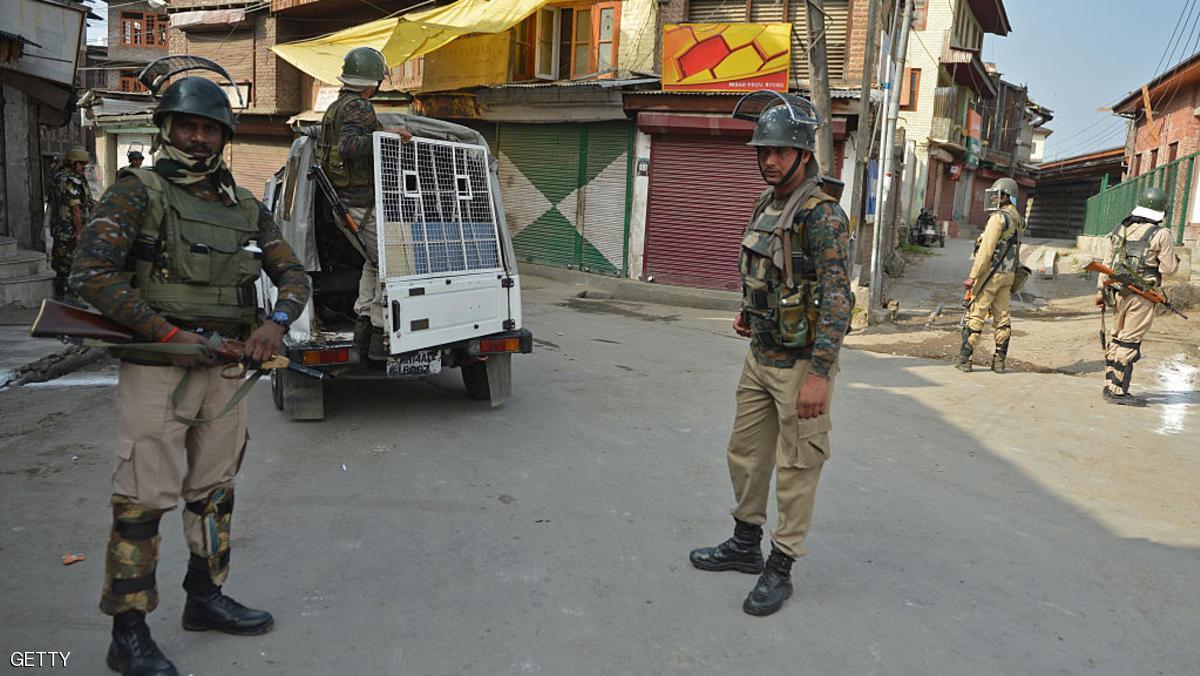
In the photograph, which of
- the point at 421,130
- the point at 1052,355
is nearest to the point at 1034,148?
the point at 1052,355

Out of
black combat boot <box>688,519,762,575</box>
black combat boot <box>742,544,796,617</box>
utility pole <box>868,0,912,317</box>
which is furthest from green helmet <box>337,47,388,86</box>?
utility pole <box>868,0,912,317</box>

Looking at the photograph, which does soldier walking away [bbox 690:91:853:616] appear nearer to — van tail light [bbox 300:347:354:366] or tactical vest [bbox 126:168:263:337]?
tactical vest [bbox 126:168:263:337]

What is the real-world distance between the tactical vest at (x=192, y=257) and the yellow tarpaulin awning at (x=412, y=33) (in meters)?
11.7

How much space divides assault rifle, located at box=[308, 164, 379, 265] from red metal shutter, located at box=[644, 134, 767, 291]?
9.45 metres

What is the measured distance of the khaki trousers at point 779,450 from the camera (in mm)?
3650

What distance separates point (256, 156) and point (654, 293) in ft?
47.5

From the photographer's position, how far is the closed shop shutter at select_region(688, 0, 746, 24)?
51.4 feet

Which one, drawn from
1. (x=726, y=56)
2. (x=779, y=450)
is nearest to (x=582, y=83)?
(x=726, y=56)

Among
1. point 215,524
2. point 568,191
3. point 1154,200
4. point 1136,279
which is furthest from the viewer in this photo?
point 568,191

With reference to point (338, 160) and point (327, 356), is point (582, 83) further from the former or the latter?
point (327, 356)

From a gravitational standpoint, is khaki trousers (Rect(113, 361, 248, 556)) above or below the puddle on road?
above

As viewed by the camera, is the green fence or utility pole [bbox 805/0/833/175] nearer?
utility pole [bbox 805/0/833/175]

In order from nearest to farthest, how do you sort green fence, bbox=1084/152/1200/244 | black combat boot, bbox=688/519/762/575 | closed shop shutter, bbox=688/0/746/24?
black combat boot, bbox=688/519/762/575, green fence, bbox=1084/152/1200/244, closed shop shutter, bbox=688/0/746/24

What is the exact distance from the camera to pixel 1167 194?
9.93 meters
